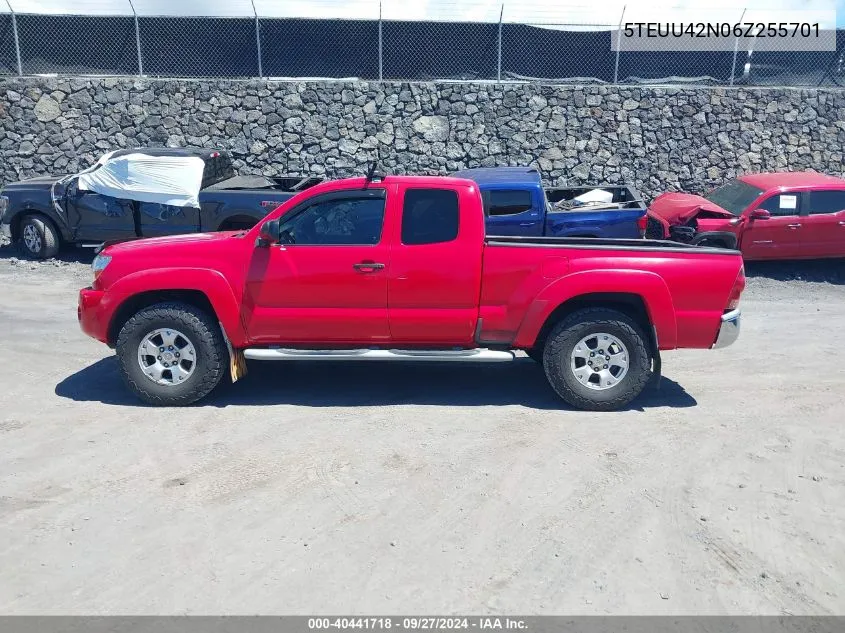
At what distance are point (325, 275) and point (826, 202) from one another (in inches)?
389

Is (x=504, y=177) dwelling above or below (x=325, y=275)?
above

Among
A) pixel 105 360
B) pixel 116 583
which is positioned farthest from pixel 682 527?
pixel 105 360

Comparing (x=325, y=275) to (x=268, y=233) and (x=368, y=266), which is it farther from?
(x=268, y=233)

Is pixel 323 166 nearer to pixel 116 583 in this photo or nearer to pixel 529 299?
pixel 529 299

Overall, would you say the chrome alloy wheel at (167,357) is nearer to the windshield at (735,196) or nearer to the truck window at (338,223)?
the truck window at (338,223)

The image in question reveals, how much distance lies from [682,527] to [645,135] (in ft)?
45.1

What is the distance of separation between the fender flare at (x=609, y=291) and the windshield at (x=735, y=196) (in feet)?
24.5

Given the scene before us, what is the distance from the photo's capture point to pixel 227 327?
23.9 ft

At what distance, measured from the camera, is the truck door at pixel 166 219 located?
13.3 meters

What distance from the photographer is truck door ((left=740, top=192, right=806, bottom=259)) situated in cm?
1375

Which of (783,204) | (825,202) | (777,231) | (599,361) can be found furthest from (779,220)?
(599,361)

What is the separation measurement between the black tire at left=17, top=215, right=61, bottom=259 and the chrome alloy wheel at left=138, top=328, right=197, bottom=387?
7977mm

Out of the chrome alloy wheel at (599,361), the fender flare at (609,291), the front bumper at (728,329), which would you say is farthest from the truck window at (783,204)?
the chrome alloy wheel at (599,361)

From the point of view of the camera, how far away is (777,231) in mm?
13797
